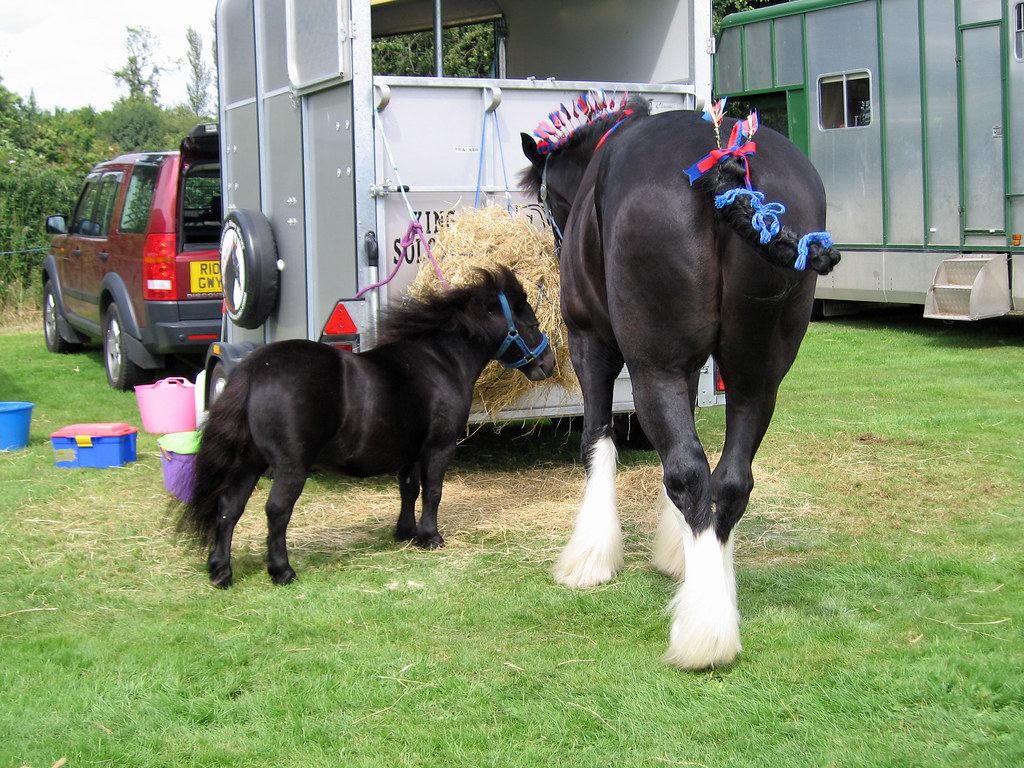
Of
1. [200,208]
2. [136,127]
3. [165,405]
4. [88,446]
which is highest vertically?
[136,127]

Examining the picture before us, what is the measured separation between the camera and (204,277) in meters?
8.92

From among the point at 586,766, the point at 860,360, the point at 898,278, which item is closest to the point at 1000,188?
the point at 898,278

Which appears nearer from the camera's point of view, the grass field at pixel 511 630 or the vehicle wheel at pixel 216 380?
the grass field at pixel 511 630

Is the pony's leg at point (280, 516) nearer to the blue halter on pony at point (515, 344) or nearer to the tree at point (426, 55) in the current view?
the blue halter on pony at point (515, 344)

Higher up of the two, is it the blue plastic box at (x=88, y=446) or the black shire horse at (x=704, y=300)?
the black shire horse at (x=704, y=300)

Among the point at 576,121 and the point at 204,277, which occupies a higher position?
the point at 576,121

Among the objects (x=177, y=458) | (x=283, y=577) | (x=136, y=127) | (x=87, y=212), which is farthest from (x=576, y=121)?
(x=136, y=127)

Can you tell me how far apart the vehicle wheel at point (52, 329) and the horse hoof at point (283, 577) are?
927cm

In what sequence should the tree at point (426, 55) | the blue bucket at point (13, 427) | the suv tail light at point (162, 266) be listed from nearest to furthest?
1. the blue bucket at point (13, 427)
2. the suv tail light at point (162, 266)
3. the tree at point (426, 55)

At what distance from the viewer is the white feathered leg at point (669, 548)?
173 inches

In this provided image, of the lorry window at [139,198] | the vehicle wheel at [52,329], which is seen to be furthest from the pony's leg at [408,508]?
the vehicle wheel at [52,329]

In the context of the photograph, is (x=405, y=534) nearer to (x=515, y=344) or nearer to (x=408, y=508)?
(x=408, y=508)

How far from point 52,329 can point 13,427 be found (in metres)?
6.14

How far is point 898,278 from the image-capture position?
11.9 m
